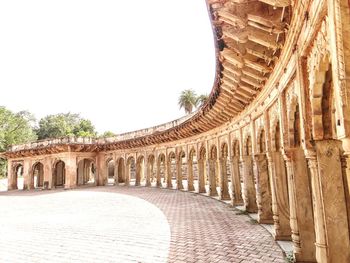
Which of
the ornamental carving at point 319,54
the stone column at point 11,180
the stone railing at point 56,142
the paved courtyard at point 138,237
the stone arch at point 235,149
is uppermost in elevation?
the stone railing at point 56,142

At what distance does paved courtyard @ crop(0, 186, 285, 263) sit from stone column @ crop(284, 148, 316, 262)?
2.06ft

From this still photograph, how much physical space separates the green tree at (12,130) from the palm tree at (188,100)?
1127 inches

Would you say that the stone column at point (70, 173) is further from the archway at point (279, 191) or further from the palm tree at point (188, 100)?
the archway at point (279, 191)

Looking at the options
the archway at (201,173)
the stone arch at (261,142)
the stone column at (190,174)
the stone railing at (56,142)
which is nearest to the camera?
the stone arch at (261,142)

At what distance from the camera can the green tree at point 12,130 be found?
148 ft

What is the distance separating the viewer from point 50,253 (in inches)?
262

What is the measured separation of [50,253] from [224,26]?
6.52 m

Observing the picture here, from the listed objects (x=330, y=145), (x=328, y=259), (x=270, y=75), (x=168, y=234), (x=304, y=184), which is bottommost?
(x=168, y=234)

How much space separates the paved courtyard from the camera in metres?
6.19

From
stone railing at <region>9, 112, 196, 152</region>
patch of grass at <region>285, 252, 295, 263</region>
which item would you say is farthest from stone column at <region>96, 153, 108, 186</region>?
patch of grass at <region>285, 252, 295, 263</region>

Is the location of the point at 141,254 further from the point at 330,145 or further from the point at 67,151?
the point at 67,151

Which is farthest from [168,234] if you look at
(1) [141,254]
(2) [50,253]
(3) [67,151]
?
(3) [67,151]

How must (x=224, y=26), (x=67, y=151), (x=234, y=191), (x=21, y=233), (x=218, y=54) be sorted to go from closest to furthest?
(x=224, y=26) → (x=218, y=54) → (x=21, y=233) → (x=234, y=191) → (x=67, y=151)

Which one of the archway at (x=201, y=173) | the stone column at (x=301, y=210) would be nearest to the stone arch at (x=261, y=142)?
the stone column at (x=301, y=210)
